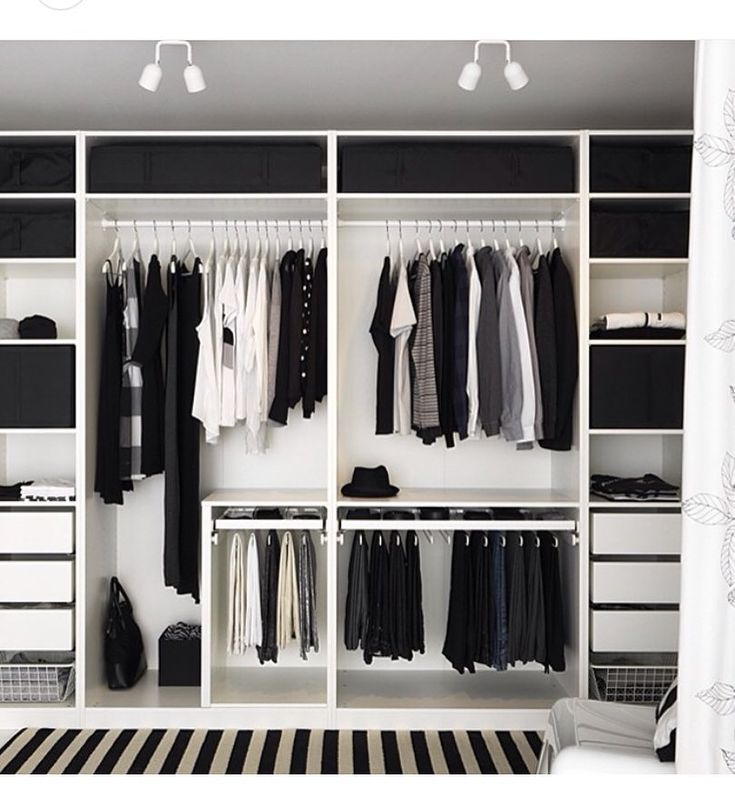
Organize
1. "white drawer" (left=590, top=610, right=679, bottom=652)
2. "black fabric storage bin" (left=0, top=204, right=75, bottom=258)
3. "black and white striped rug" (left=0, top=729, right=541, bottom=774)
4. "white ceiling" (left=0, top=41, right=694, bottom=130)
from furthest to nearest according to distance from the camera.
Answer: "black fabric storage bin" (left=0, top=204, right=75, bottom=258) < "white drawer" (left=590, top=610, right=679, bottom=652) < "black and white striped rug" (left=0, top=729, right=541, bottom=774) < "white ceiling" (left=0, top=41, right=694, bottom=130)

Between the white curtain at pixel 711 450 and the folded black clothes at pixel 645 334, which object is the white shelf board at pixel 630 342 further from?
the white curtain at pixel 711 450

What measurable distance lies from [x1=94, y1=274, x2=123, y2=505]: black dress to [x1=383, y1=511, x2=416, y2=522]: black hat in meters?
1.16

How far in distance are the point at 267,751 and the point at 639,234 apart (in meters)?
2.58

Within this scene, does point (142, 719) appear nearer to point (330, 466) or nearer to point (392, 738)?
point (392, 738)

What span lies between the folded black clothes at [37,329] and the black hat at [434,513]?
1783 millimetres

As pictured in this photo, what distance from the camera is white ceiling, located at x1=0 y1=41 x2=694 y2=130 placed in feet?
9.35

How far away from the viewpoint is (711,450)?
4.12 ft

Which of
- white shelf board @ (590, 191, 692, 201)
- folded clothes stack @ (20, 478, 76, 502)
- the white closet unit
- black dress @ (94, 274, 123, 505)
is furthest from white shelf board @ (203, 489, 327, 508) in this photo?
white shelf board @ (590, 191, 692, 201)

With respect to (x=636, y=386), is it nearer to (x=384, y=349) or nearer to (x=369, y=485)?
(x=384, y=349)

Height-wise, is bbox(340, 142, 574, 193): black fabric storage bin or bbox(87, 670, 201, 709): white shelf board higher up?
bbox(340, 142, 574, 193): black fabric storage bin

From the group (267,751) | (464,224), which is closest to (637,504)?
(464,224)

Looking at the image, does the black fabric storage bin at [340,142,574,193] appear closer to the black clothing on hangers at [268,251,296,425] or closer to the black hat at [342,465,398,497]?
the black clothing on hangers at [268,251,296,425]

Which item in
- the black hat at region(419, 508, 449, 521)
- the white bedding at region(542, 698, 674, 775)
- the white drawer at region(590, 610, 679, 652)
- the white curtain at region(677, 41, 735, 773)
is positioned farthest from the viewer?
the black hat at region(419, 508, 449, 521)
